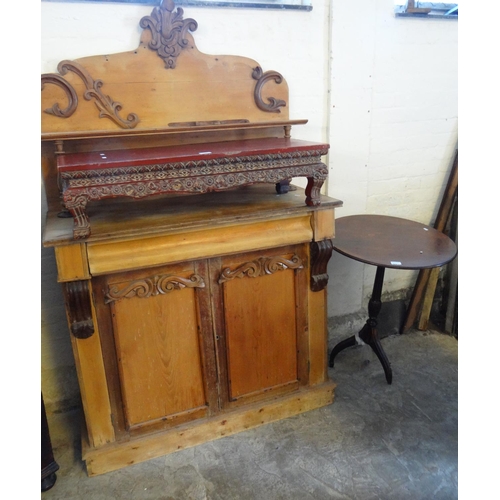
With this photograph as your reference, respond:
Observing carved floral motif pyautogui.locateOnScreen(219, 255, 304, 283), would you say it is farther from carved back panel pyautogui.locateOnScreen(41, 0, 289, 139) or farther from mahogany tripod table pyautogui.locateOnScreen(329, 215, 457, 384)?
carved back panel pyautogui.locateOnScreen(41, 0, 289, 139)

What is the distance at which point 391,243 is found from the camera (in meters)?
2.56

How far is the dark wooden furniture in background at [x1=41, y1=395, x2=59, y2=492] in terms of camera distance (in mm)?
2102

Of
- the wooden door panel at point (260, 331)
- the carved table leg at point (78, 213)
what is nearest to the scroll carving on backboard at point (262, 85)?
the wooden door panel at point (260, 331)

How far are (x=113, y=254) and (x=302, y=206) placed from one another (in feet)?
3.00

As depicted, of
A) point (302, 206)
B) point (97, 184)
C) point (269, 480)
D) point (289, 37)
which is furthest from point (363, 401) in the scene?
point (289, 37)

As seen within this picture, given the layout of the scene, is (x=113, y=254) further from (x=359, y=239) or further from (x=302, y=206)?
(x=359, y=239)

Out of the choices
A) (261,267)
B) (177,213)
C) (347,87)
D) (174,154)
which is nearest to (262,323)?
(261,267)

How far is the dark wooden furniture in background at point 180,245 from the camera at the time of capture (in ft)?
6.40

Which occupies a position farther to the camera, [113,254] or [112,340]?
[112,340]

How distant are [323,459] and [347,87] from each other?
2084mm

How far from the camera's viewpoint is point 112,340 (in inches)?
82.1

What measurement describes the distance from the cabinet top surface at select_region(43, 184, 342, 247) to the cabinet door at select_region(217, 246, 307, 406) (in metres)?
0.22

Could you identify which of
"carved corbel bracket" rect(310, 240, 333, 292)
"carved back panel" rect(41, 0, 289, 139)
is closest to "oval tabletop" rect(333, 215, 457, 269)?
"carved corbel bracket" rect(310, 240, 333, 292)

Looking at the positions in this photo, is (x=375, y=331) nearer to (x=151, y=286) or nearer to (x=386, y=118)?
(x=386, y=118)
